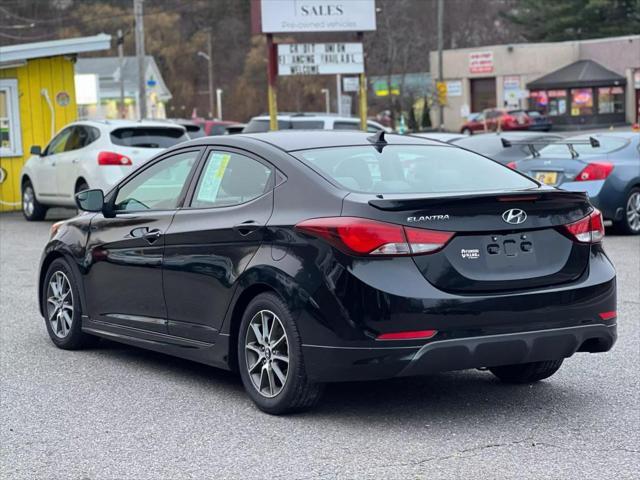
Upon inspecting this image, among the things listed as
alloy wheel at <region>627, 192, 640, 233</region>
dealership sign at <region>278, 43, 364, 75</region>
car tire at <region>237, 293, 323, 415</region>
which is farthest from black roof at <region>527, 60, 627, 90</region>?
car tire at <region>237, 293, 323, 415</region>

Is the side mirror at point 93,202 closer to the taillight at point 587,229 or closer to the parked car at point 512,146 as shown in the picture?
the taillight at point 587,229

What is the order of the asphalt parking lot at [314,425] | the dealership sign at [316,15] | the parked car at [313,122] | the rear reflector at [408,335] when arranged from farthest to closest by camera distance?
the dealership sign at [316,15] → the parked car at [313,122] → the rear reflector at [408,335] → the asphalt parking lot at [314,425]

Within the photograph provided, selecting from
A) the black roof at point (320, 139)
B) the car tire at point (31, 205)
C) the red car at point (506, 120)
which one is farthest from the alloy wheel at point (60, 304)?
the red car at point (506, 120)

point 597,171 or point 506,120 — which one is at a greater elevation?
point 597,171

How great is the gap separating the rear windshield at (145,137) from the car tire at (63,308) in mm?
9835

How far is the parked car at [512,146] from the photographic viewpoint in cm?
1764

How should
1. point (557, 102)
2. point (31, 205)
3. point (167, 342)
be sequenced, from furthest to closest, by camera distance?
point (557, 102), point (31, 205), point (167, 342)

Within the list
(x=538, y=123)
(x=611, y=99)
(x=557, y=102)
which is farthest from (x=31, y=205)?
(x=557, y=102)

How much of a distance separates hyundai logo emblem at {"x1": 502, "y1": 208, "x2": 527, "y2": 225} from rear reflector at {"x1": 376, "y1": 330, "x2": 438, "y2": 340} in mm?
712

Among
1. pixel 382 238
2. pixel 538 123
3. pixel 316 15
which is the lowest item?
pixel 538 123

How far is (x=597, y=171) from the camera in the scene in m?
15.9

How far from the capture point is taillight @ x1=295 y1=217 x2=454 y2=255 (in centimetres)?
566

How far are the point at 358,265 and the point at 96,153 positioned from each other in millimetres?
13071

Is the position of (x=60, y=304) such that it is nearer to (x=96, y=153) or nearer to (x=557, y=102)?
(x=96, y=153)
